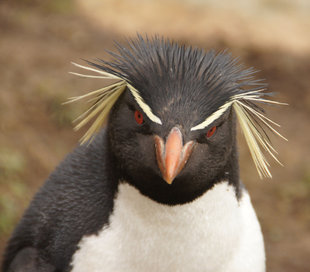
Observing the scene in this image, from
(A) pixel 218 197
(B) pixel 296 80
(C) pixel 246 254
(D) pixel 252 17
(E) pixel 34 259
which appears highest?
(D) pixel 252 17

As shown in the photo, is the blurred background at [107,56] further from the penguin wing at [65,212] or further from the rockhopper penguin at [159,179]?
the rockhopper penguin at [159,179]

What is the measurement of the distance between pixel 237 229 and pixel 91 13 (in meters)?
5.54

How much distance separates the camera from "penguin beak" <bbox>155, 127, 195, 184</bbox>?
206cm

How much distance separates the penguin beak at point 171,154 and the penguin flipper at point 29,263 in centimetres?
89

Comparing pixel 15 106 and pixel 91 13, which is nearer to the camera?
pixel 15 106

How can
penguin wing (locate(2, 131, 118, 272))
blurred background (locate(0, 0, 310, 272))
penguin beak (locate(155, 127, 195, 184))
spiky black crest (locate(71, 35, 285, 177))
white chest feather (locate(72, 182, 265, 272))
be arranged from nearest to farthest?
penguin beak (locate(155, 127, 195, 184)) → spiky black crest (locate(71, 35, 285, 177)) → white chest feather (locate(72, 182, 265, 272)) → penguin wing (locate(2, 131, 118, 272)) → blurred background (locate(0, 0, 310, 272))

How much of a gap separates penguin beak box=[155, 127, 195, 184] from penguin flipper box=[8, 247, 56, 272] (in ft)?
2.93

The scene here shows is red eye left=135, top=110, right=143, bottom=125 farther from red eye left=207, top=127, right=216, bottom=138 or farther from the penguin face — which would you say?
red eye left=207, top=127, right=216, bottom=138

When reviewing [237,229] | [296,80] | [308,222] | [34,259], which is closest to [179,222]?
[237,229]

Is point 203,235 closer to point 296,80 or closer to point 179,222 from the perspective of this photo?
point 179,222

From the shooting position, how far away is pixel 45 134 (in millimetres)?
5371

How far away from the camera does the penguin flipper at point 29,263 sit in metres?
2.64

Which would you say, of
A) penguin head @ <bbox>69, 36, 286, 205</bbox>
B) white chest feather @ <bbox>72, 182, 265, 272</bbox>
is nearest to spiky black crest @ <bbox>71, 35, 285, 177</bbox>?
penguin head @ <bbox>69, 36, 286, 205</bbox>

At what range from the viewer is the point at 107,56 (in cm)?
647
